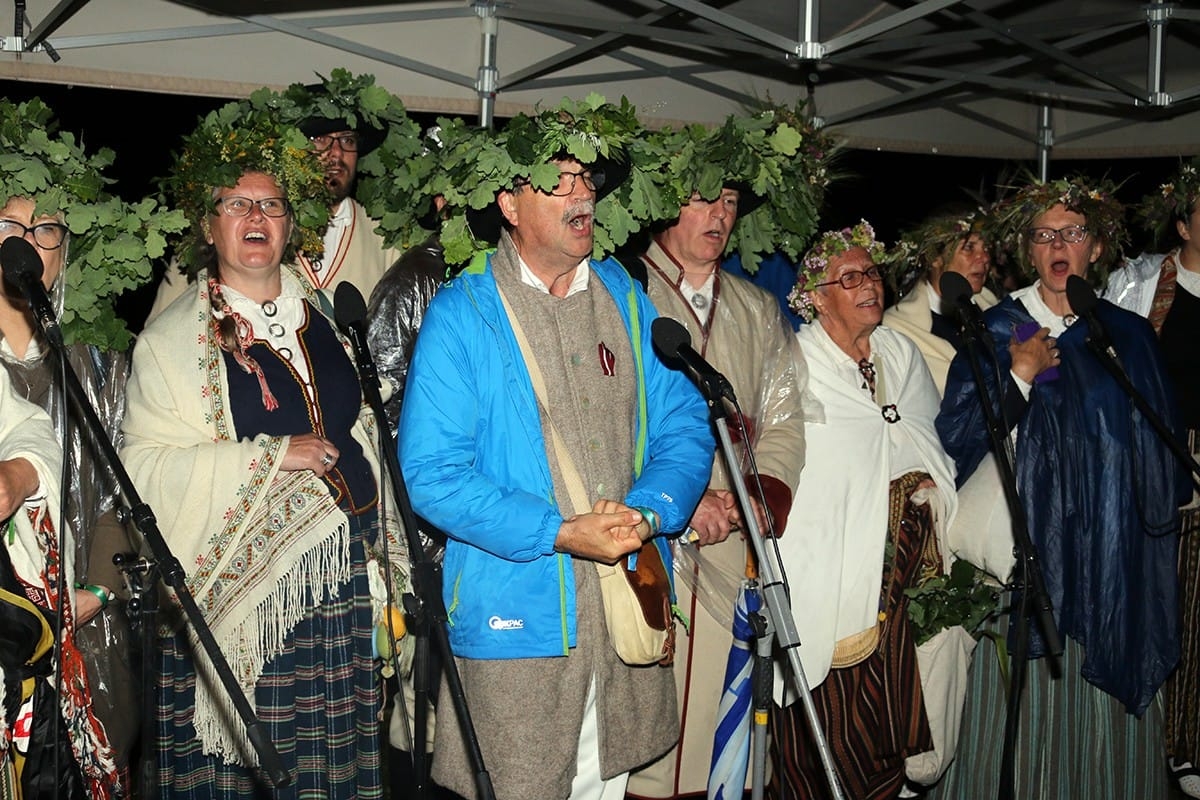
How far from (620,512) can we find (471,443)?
413 mm

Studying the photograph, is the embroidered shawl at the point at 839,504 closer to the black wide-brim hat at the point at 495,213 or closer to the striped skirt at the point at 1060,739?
the striped skirt at the point at 1060,739

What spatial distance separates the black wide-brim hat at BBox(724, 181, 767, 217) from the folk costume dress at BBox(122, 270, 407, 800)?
1.51 metres

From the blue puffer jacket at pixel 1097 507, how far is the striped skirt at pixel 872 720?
491mm

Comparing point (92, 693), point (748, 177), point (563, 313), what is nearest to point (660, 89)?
point (748, 177)

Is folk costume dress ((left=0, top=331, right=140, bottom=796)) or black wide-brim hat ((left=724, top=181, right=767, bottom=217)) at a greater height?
black wide-brim hat ((left=724, top=181, right=767, bottom=217))

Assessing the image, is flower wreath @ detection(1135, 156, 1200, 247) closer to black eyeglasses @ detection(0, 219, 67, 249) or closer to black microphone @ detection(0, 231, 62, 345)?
black eyeglasses @ detection(0, 219, 67, 249)

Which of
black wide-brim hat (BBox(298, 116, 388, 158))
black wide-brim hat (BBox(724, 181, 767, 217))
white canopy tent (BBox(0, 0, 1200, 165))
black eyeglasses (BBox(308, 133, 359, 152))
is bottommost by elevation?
black wide-brim hat (BBox(724, 181, 767, 217))

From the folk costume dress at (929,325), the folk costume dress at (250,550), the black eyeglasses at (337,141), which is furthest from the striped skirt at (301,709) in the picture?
the folk costume dress at (929,325)

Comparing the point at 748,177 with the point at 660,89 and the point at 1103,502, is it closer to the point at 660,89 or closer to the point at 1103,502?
the point at 1103,502

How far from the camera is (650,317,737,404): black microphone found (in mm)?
3109

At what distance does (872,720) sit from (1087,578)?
3.11 feet

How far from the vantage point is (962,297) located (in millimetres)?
3857

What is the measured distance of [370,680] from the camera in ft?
12.7

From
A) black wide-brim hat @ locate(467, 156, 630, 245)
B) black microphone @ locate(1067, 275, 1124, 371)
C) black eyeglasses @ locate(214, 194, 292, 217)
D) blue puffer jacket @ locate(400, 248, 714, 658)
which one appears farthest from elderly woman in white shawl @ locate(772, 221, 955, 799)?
black eyeglasses @ locate(214, 194, 292, 217)
